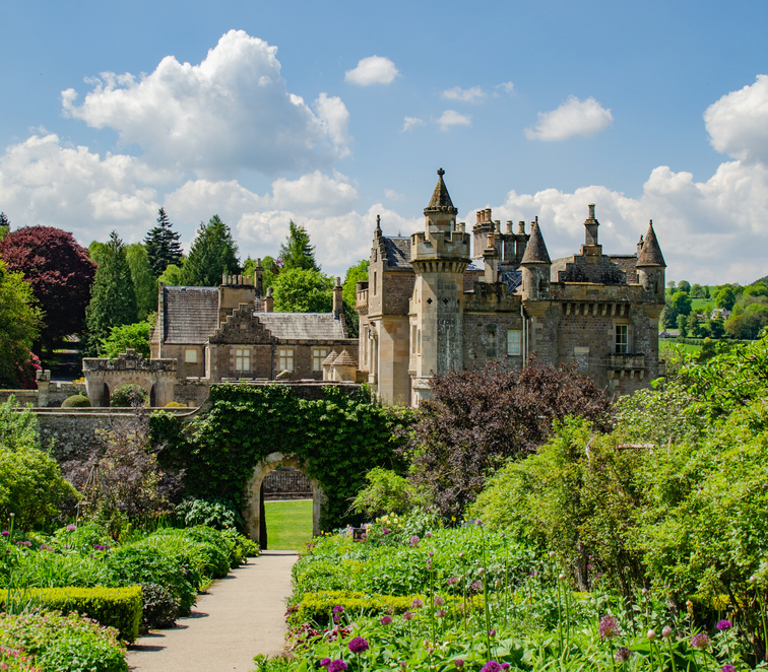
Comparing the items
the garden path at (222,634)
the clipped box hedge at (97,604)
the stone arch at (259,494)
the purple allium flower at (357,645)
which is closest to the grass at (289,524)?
the stone arch at (259,494)

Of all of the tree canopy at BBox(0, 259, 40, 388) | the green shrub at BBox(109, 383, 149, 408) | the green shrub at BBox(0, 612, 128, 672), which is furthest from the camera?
the tree canopy at BBox(0, 259, 40, 388)

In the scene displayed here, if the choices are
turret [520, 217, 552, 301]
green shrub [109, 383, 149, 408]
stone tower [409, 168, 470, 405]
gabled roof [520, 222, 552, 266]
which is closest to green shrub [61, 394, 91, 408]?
green shrub [109, 383, 149, 408]

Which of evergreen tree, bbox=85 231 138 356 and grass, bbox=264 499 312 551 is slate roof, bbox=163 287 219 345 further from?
evergreen tree, bbox=85 231 138 356

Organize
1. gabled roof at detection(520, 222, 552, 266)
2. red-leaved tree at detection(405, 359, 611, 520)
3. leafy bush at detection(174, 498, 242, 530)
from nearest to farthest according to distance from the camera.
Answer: red-leaved tree at detection(405, 359, 611, 520), leafy bush at detection(174, 498, 242, 530), gabled roof at detection(520, 222, 552, 266)

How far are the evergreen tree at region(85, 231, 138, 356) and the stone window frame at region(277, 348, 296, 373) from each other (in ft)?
86.3

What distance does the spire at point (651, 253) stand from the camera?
31.7 m

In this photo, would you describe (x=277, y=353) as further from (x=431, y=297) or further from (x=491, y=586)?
(x=491, y=586)

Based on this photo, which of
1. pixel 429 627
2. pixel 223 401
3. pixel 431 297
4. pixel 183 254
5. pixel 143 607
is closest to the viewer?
pixel 429 627

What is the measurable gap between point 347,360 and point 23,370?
79.4ft

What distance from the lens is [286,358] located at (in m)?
42.4

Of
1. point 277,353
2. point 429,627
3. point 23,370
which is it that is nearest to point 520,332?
point 277,353

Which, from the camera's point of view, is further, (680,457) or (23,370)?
(23,370)

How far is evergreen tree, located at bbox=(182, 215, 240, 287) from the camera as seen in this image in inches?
3164

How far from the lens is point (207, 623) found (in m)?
13.5
